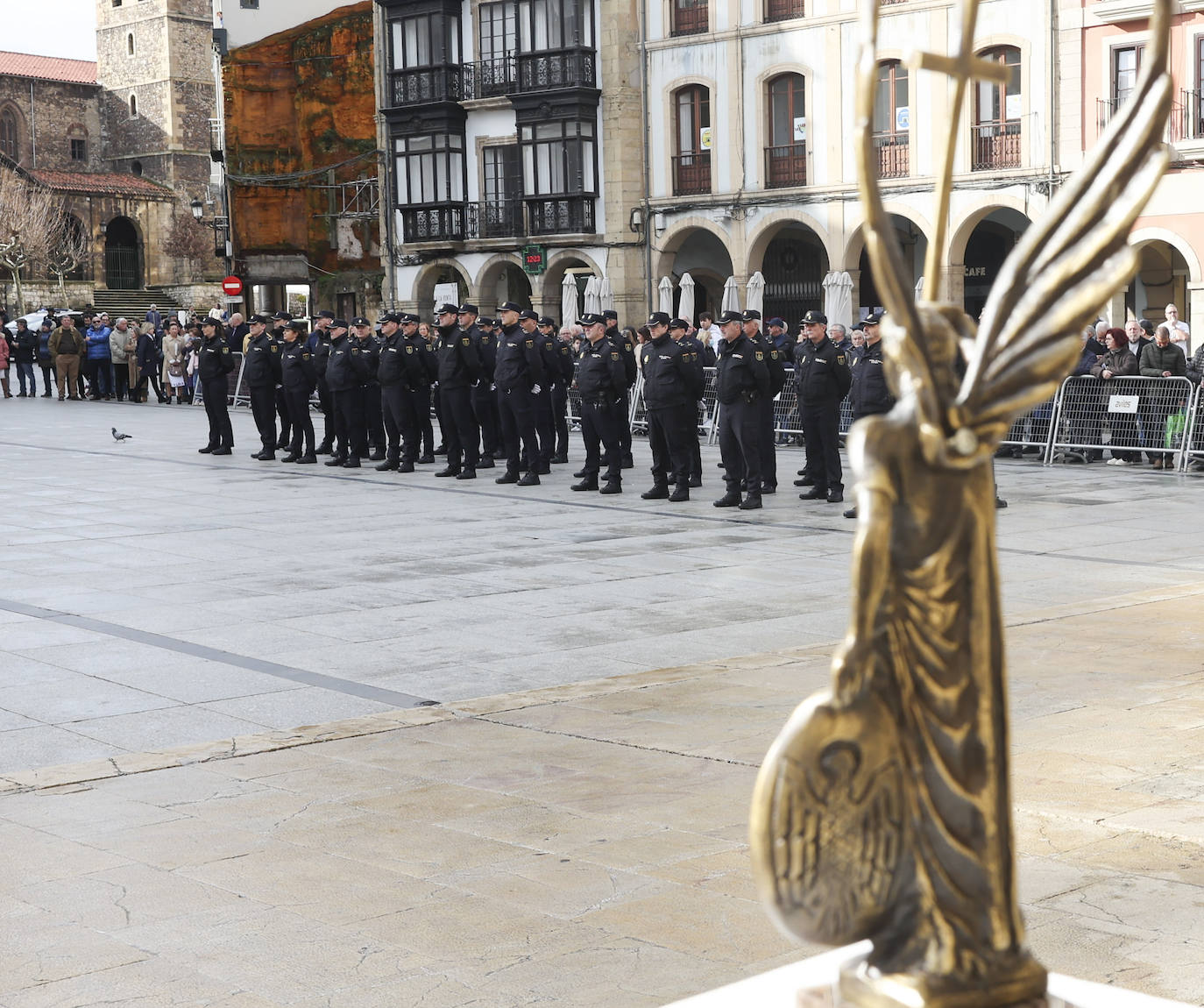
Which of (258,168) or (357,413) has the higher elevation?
(258,168)

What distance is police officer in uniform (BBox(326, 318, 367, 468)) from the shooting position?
2112cm

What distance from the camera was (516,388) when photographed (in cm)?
1886

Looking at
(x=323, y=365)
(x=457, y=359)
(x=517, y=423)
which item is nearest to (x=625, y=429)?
(x=517, y=423)

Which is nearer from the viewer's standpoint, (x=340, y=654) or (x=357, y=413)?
(x=340, y=654)

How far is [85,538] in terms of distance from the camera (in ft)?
47.7

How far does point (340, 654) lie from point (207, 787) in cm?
284

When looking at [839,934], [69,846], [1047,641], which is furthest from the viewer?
[1047,641]

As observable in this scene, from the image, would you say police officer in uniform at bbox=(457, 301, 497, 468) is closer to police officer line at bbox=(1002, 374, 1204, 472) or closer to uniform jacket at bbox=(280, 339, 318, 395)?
uniform jacket at bbox=(280, 339, 318, 395)

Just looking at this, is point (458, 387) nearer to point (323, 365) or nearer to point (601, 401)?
point (601, 401)

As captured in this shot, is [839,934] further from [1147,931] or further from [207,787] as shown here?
[207,787]

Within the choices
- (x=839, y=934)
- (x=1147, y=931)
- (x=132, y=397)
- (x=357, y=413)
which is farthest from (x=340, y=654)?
(x=132, y=397)

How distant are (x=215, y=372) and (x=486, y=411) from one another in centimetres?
442

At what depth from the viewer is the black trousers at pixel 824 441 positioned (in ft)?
54.8

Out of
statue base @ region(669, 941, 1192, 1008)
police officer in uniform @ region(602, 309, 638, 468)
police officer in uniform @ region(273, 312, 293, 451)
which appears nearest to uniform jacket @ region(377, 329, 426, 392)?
police officer in uniform @ region(602, 309, 638, 468)
